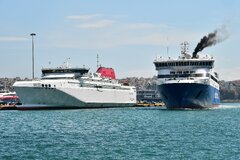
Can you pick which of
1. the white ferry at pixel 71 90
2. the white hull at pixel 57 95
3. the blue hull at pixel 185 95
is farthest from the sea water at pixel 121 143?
the white ferry at pixel 71 90

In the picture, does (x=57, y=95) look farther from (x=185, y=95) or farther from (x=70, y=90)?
(x=185, y=95)

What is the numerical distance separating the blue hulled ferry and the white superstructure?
26881 mm

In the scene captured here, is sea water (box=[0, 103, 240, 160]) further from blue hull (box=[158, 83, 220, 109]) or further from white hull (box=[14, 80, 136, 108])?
white hull (box=[14, 80, 136, 108])

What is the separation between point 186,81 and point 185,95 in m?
2.86

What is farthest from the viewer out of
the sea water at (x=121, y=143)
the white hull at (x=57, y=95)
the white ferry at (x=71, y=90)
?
the white ferry at (x=71, y=90)

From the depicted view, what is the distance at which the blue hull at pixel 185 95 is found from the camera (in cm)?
10981

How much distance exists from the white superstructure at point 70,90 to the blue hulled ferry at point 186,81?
1058 inches

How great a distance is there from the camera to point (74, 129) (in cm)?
6775

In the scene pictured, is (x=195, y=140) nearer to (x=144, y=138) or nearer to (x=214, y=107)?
(x=144, y=138)

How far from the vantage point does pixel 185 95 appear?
4331 inches

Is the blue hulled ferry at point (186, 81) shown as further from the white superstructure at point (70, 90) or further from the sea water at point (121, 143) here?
the sea water at point (121, 143)

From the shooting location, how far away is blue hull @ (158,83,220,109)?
360 feet

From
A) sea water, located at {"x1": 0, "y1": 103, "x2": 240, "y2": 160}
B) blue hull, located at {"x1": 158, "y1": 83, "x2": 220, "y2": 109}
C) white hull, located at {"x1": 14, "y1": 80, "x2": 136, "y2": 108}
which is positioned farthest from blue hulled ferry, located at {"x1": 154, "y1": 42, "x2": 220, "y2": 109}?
sea water, located at {"x1": 0, "y1": 103, "x2": 240, "y2": 160}

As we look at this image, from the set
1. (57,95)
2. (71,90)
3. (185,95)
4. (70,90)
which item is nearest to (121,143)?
(185,95)
